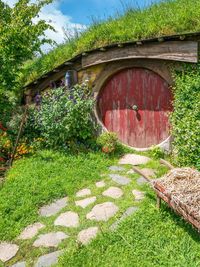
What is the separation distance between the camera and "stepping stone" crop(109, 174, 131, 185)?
6.73m

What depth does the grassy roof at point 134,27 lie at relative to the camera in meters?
7.67

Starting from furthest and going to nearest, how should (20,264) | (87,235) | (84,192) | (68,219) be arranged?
(84,192)
(68,219)
(87,235)
(20,264)

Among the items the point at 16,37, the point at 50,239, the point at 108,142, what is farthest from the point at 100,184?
the point at 16,37

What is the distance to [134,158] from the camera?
316 inches

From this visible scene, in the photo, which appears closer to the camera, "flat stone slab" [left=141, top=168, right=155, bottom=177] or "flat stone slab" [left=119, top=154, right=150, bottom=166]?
"flat stone slab" [left=141, top=168, right=155, bottom=177]

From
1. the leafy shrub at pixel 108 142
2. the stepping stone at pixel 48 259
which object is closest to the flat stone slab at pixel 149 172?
the leafy shrub at pixel 108 142

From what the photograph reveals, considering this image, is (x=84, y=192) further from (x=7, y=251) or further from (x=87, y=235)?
(x=7, y=251)

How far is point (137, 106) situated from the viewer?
8625 millimetres

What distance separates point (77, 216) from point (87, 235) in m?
0.67

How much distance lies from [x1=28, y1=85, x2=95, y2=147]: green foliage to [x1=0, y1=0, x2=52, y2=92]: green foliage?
5.22ft

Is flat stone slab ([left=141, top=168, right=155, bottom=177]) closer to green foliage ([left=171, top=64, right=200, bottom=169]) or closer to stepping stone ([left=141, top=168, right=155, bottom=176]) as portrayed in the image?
stepping stone ([left=141, top=168, right=155, bottom=176])

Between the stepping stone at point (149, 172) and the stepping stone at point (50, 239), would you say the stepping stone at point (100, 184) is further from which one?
the stepping stone at point (50, 239)

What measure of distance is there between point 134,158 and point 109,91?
2.20 metres

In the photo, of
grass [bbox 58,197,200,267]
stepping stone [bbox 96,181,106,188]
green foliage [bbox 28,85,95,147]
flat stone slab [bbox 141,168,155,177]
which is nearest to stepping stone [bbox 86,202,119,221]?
grass [bbox 58,197,200,267]
